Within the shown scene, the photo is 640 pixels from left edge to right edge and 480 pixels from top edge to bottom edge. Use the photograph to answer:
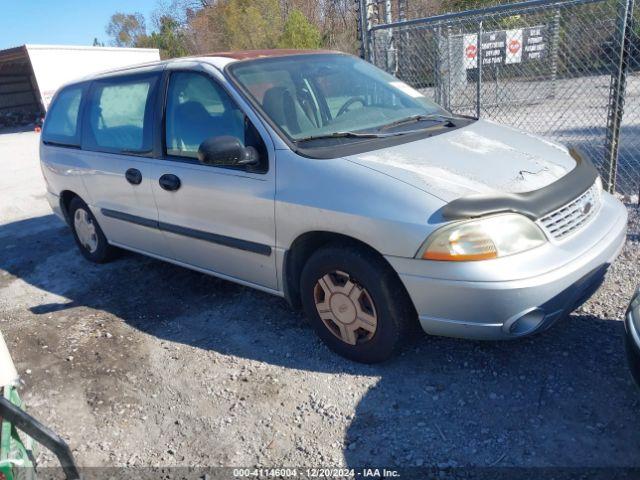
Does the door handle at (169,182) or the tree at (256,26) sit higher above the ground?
the tree at (256,26)

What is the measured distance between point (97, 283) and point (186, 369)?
1.93m

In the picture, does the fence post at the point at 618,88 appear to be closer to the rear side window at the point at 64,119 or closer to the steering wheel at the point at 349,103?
the steering wheel at the point at 349,103

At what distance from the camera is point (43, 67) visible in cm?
2569

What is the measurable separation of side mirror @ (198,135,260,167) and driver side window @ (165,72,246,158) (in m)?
0.19

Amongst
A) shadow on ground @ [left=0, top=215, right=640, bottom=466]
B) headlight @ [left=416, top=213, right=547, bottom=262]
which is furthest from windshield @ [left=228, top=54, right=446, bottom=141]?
shadow on ground @ [left=0, top=215, right=640, bottom=466]

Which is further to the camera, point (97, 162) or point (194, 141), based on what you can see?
point (97, 162)

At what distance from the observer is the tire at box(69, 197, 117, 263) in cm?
495

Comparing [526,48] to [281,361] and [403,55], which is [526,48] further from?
[281,361]

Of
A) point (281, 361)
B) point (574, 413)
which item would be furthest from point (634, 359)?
point (281, 361)

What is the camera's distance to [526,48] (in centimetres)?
633

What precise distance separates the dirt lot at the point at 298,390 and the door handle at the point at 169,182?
37.5 inches

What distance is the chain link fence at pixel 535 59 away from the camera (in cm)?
498

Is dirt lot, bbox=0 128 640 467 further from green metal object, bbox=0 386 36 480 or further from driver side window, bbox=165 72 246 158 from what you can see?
driver side window, bbox=165 72 246 158

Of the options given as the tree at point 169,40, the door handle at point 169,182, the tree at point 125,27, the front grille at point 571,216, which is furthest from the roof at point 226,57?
the tree at point 125,27
